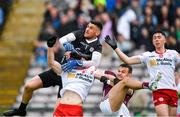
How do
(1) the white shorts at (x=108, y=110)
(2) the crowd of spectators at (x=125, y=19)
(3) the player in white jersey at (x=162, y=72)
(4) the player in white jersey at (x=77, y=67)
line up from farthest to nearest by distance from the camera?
(2) the crowd of spectators at (x=125, y=19), (3) the player in white jersey at (x=162, y=72), (1) the white shorts at (x=108, y=110), (4) the player in white jersey at (x=77, y=67)

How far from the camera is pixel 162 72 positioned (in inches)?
627

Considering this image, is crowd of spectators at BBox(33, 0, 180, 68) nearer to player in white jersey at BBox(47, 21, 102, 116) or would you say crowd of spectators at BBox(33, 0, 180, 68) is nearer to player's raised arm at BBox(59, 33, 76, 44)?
player in white jersey at BBox(47, 21, 102, 116)

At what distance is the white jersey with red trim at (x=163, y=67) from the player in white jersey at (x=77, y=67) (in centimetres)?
96

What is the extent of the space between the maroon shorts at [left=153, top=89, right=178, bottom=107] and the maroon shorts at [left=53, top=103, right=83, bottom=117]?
4.53 ft

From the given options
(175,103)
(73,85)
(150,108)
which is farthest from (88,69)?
(150,108)

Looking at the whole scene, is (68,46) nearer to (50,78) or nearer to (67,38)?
(67,38)

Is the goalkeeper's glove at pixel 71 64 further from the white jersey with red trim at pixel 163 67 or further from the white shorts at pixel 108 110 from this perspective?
the white jersey with red trim at pixel 163 67

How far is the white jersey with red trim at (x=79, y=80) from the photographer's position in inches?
608

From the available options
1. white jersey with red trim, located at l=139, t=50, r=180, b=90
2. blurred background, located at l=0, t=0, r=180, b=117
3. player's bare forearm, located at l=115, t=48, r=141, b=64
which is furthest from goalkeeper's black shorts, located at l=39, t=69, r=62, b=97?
blurred background, located at l=0, t=0, r=180, b=117

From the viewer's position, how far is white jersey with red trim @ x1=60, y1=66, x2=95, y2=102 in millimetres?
15445

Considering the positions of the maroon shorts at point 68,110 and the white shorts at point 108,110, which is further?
the white shorts at point 108,110

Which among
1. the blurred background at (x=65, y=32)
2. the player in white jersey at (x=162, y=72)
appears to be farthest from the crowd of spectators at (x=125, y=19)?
the player in white jersey at (x=162, y=72)

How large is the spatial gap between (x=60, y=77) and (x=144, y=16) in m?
7.16

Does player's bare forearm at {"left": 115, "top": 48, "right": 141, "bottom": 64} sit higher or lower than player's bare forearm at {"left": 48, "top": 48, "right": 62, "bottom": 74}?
higher
